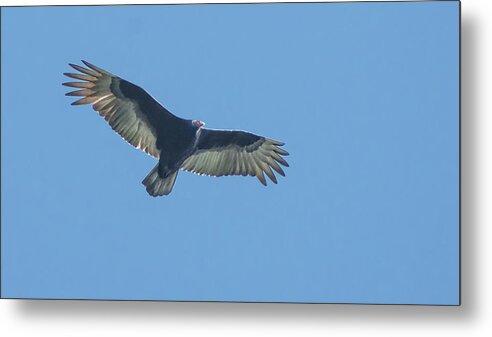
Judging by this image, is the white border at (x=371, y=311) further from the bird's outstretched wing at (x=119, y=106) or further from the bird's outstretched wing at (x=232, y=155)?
the bird's outstretched wing at (x=232, y=155)

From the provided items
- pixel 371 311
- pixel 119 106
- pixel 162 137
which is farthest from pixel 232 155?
pixel 371 311

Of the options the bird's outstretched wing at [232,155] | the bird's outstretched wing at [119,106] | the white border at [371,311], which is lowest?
the white border at [371,311]

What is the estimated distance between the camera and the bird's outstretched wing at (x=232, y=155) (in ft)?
12.8

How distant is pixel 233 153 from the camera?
13.0ft

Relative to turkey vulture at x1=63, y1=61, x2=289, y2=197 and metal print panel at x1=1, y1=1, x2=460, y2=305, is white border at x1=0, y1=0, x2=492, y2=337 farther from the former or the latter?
turkey vulture at x1=63, y1=61, x2=289, y2=197

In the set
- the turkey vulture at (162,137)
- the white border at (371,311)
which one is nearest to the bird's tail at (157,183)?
the turkey vulture at (162,137)

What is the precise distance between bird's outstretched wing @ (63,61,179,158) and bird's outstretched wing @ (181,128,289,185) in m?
0.16

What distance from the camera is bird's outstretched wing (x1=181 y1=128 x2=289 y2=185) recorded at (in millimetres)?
3908

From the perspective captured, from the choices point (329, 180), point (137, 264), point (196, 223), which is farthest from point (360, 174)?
point (137, 264)

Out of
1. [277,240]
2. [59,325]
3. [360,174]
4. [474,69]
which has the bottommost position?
[59,325]

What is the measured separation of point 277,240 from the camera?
3.89 meters

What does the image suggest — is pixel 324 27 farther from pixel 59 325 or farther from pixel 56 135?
pixel 59 325

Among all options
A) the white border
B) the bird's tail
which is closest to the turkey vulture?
the bird's tail

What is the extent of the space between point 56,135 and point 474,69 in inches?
61.6
